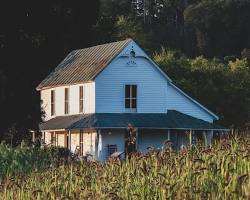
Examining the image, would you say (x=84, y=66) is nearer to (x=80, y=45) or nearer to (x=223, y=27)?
(x=80, y=45)

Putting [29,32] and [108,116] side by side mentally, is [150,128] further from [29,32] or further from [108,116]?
[29,32]

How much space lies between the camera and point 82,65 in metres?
55.7

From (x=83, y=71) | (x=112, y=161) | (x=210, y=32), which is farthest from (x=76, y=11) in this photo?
(x=112, y=161)

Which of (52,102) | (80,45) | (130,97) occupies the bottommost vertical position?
(52,102)

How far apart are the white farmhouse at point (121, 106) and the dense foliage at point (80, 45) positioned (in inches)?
128

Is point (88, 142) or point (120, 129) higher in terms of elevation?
point (120, 129)

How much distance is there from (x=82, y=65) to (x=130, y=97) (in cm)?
446

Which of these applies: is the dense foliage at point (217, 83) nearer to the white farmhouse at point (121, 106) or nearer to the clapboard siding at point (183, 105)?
the clapboard siding at point (183, 105)

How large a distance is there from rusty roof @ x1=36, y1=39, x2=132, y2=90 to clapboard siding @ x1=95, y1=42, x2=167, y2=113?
2.15 feet

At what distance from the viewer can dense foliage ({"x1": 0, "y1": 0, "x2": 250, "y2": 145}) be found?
186ft

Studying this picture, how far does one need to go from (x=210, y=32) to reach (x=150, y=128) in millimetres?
50525

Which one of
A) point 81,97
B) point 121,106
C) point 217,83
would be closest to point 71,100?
point 81,97

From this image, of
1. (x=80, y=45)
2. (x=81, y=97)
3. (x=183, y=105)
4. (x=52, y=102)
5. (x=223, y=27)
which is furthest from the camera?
(x=223, y=27)

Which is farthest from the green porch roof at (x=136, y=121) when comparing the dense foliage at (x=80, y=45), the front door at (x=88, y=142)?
the dense foliage at (x=80, y=45)
